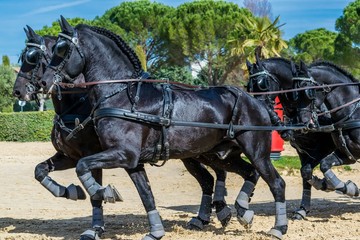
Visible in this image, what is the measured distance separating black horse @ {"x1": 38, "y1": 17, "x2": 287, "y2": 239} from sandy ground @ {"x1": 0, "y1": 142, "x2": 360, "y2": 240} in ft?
2.60

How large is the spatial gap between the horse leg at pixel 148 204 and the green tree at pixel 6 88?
43963 mm

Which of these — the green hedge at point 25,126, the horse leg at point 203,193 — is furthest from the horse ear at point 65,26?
the green hedge at point 25,126

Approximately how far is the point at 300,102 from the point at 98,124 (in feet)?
11.1

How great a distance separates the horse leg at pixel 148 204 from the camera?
6.84 meters

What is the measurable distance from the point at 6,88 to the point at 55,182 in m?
45.3

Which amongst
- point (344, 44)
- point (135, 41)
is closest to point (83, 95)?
point (344, 44)

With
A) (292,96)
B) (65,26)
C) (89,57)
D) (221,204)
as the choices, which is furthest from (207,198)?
(65,26)

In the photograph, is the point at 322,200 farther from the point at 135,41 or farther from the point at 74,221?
the point at 135,41

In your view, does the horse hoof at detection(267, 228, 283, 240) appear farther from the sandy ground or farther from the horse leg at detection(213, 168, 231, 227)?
the horse leg at detection(213, 168, 231, 227)

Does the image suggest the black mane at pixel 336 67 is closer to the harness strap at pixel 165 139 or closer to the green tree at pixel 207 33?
the harness strap at pixel 165 139

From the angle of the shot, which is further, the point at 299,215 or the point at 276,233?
the point at 299,215

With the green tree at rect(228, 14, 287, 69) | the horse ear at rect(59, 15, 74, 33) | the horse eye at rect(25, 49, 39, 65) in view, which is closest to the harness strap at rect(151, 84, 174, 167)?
→ the horse ear at rect(59, 15, 74, 33)

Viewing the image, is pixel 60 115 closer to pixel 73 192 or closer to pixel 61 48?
pixel 73 192

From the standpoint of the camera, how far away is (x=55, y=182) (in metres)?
7.69
